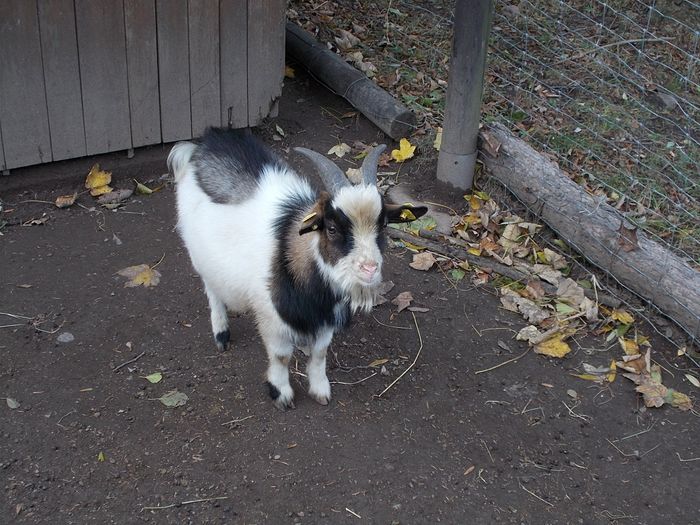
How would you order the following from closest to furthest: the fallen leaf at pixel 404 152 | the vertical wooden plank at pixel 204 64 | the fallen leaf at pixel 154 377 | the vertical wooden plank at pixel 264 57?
the fallen leaf at pixel 154 377 < the vertical wooden plank at pixel 204 64 < the vertical wooden plank at pixel 264 57 < the fallen leaf at pixel 404 152

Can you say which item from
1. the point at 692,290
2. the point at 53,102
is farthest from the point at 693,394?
the point at 53,102

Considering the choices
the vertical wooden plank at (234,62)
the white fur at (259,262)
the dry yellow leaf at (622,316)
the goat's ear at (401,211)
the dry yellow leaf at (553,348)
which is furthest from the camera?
the vertical wooden plank at (234,62)

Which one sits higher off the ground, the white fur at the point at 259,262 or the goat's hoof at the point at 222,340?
the white fur at the point at 259,262

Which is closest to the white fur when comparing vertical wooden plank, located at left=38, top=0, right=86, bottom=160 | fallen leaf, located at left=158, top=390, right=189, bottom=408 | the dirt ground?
the dirt ground

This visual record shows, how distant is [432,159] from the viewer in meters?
5.86

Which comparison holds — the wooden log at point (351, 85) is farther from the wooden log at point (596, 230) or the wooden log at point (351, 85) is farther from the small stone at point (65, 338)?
the small stone at point (65, 338)

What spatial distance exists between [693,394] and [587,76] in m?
3.30

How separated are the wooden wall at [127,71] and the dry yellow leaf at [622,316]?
3.00 metres

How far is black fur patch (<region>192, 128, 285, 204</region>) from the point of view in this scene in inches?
153

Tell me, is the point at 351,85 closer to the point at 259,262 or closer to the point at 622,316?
the point at 622,316

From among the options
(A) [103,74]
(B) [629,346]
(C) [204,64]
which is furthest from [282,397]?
(C) [204,64]

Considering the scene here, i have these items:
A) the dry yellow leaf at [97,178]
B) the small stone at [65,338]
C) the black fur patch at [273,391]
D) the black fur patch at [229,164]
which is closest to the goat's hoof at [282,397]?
the black fur patch at [273,391]

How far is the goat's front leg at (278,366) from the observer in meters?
3.73

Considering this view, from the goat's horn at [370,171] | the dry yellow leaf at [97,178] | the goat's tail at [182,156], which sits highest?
the goat's horn at [370,171]
